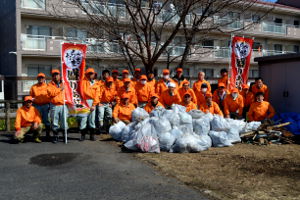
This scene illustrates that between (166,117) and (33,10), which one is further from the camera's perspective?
(33,10)

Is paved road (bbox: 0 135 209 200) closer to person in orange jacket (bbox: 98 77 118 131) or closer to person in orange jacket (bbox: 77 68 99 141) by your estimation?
person in orange jacket (bbox: 77 68 99 141)

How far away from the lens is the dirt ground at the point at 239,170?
4.53 meters

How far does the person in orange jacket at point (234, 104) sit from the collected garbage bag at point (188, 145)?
7.17 feet

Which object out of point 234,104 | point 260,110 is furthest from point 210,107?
point 260,110

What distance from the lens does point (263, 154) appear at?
6.88 metres

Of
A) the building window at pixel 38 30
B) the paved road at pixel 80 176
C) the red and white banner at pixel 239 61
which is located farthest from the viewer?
the building window at pixel 38 30

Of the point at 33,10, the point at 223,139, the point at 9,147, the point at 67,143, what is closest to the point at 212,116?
the point at 223,139

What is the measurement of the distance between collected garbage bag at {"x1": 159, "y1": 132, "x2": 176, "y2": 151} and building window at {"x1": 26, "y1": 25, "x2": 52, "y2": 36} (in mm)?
16935

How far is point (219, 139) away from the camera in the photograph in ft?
25.0

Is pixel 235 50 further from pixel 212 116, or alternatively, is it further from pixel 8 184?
pixel 8 184

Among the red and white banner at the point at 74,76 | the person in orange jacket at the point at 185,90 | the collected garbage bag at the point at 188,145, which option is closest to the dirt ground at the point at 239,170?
the collected garbage bag at the point at 188,145

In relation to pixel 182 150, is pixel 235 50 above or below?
above

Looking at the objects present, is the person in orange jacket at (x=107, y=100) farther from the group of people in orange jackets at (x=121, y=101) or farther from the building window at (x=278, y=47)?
the building window at (x=278, y=47)

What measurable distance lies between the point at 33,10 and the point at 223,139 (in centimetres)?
1723
